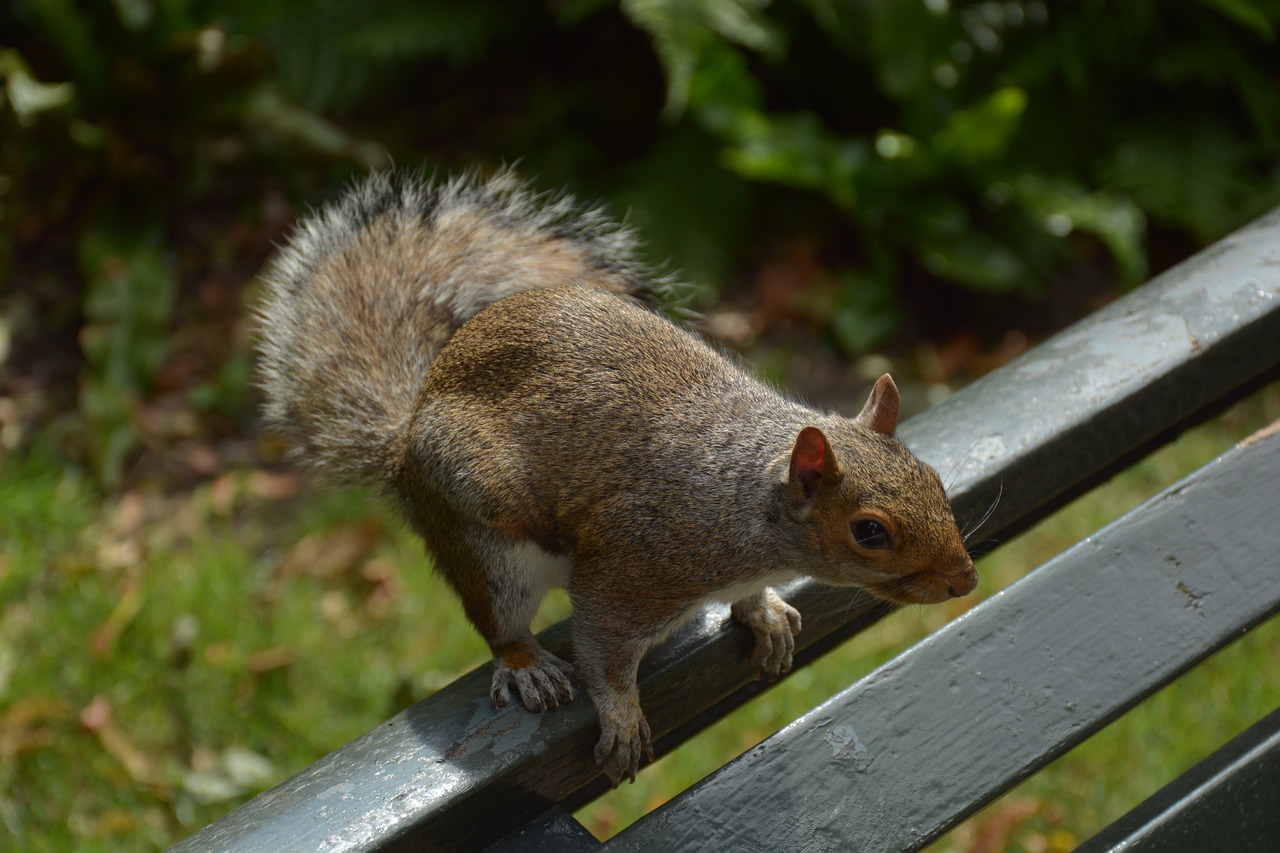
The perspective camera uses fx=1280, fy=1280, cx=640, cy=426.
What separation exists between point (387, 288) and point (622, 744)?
896mm

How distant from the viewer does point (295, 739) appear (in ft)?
8.84

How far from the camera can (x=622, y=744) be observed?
1.36 meters

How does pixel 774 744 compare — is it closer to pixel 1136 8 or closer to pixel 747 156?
pixel 747 156

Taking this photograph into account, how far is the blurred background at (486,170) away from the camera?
3.09 metres

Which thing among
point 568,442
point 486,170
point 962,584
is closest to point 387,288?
point 568,442

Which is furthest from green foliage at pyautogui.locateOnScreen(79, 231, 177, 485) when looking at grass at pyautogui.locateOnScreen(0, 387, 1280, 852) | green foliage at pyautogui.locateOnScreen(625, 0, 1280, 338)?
green foliage at pyautogui.locateOnScreen(625, 0, 1280, 338)

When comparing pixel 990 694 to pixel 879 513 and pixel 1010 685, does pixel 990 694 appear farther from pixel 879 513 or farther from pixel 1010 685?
pixel 879 513

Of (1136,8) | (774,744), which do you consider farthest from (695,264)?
(774,744)

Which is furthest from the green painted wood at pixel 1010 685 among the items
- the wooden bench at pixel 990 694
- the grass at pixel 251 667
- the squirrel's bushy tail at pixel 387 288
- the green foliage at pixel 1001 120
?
the green foliage at pixel 1001 120

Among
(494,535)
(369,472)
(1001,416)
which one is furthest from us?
(369,472)

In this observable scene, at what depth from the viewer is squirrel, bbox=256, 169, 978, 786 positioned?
4.99ft

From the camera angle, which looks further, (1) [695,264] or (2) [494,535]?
(1) [695,264]

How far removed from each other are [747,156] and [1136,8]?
132 centimetres

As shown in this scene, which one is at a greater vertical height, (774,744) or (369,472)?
(369,472)
